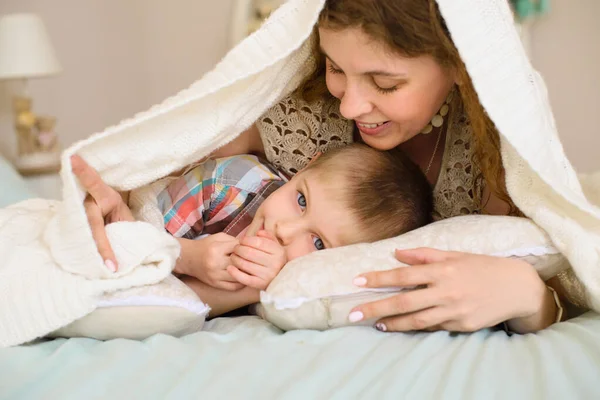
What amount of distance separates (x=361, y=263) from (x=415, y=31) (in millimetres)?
419

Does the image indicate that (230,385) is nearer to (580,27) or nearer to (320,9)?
(320,9)

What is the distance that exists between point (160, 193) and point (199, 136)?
183 millimetres

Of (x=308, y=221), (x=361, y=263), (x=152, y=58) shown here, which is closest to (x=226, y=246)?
(x=308, y=221)

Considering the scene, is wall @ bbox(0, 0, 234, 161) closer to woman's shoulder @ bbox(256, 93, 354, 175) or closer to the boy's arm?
woman's shoulder @ bbox(256, 93, 354, 175)

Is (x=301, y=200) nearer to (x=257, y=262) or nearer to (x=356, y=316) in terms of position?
(x=257, y=262)

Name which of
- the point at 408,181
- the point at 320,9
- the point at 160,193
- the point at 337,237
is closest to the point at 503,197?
the point at 408,181

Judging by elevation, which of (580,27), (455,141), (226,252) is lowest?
(226,252)

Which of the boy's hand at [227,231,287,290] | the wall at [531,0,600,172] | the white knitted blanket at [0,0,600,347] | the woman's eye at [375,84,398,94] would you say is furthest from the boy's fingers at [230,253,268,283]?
the wall at [531,0,600,172]

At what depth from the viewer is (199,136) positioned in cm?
124

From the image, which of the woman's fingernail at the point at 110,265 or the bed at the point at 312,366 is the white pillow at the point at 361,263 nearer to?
the bed at the point at 312,366

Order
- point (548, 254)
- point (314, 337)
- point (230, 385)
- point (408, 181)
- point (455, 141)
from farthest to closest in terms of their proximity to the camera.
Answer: point (455, 141) < point (408, 181) < point (548, 254) < point (314, 337) < point (230, 385)

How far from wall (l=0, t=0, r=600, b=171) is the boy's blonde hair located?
1.94 m

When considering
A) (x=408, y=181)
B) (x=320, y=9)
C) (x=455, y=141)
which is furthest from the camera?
(x=455, y=141)

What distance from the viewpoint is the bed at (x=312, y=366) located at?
0.80 meters
